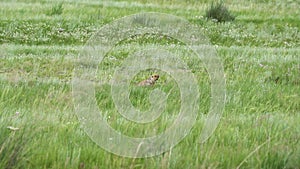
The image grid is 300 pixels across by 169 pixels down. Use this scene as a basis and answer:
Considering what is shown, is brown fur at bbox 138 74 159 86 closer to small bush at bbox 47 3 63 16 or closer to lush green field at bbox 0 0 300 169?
lush green field at bbox 0 0 300 169

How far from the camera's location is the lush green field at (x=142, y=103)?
3529 mm

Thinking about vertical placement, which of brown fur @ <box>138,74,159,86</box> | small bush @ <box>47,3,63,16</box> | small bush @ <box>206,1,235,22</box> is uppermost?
brown fur @ <box>138,74,159,86</box>

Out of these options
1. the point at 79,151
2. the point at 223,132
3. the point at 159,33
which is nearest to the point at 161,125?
the point at 223,132

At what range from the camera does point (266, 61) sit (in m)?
9.30

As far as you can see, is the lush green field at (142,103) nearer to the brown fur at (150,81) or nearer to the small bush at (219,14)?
the brown fur at (150,81)

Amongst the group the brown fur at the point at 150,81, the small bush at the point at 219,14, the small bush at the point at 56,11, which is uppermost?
the brown fur at the point at 150,81

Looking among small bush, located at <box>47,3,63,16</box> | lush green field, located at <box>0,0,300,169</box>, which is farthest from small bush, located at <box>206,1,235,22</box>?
small bush, located at <box>47,3,63,16</box>

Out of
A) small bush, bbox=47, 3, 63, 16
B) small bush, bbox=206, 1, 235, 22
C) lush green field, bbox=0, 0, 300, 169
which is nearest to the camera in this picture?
lush green field, bbox=0, 0, 300, 169

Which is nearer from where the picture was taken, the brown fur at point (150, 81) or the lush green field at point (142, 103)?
the lush green field at point (142, 103)

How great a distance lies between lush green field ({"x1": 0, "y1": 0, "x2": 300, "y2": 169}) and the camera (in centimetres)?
353

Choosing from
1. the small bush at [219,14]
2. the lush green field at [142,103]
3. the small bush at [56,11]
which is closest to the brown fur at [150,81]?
the lush green field at [142,103]

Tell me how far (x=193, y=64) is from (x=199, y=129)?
4.77m

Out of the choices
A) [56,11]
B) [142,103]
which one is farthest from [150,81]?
[56,11]

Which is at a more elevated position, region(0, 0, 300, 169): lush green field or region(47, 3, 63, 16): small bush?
region(0, 0, 300, 169): lush green field
